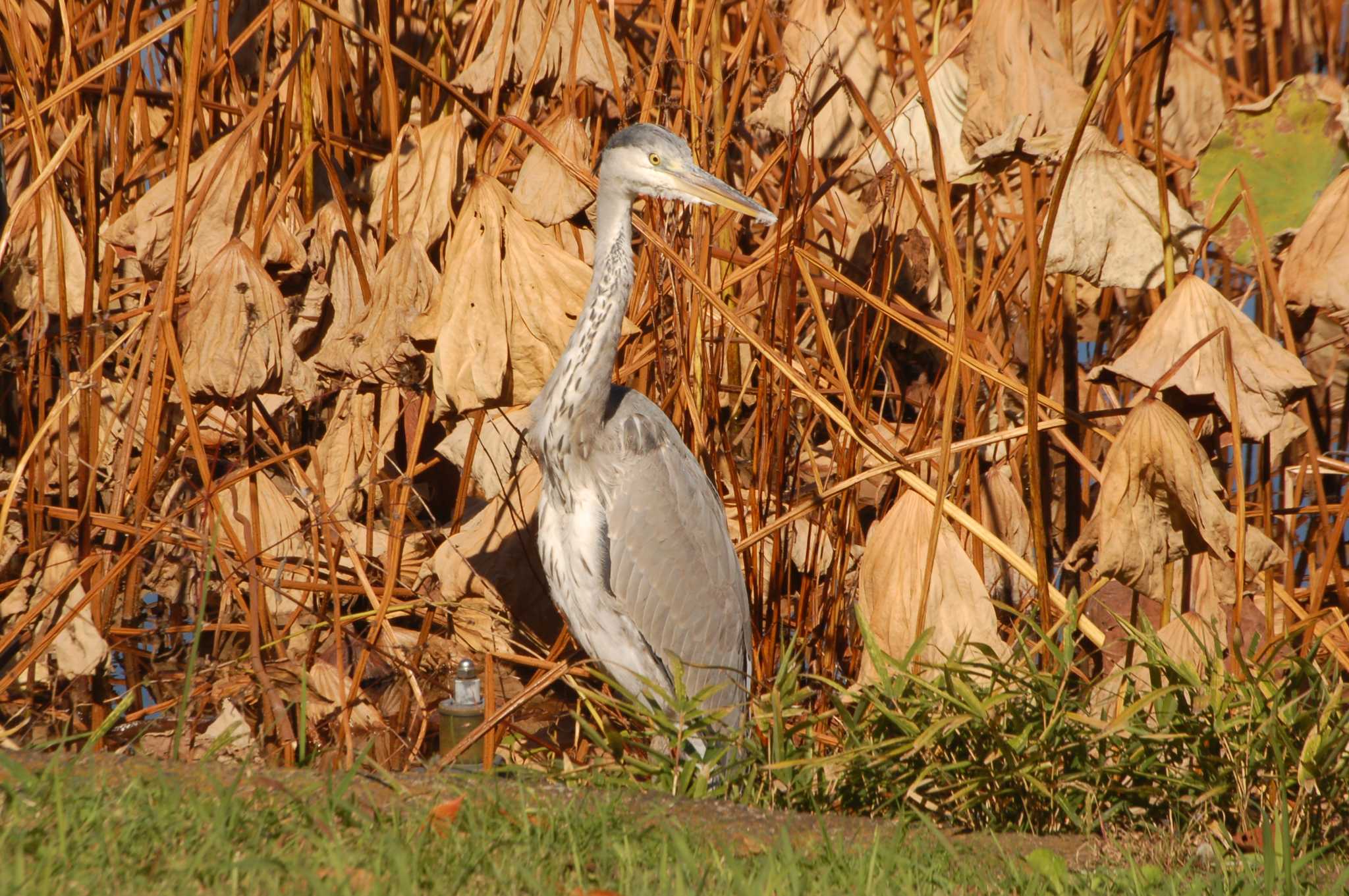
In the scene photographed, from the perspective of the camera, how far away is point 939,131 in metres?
3.83

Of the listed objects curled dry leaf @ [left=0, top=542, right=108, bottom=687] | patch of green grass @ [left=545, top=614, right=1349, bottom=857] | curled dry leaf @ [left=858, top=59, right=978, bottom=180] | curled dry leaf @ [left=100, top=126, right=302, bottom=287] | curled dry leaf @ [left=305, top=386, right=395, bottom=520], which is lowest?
patch of green grass @ [left=545, top=614, right=1349, bottom=857]

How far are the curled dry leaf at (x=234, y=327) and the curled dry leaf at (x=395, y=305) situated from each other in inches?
9.9

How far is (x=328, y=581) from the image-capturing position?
166 inches

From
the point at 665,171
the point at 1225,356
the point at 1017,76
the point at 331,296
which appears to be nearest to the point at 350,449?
the point at 331,296

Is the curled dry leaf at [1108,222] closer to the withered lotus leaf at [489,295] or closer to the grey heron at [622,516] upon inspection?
the grey heron at [622,516]

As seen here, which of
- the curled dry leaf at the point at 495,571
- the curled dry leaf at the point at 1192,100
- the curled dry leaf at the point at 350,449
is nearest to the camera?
the curled dry leaf at the point at 495,571

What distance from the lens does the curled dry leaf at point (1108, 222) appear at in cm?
318

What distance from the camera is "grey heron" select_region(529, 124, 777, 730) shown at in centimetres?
344

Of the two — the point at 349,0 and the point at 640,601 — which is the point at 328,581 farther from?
the point at 349,0

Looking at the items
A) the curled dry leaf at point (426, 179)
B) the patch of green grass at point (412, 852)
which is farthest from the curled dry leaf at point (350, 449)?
the patch of green grass at point (412, 852)

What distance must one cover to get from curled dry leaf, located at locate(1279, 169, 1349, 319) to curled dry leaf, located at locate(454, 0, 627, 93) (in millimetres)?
2096

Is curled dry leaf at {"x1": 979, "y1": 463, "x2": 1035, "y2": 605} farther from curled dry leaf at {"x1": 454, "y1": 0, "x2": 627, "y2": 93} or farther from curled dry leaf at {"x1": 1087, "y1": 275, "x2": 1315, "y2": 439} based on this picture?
curled dry leaf at {"x1": 454, "y1": 0, "x2": 627, "y2": 93}

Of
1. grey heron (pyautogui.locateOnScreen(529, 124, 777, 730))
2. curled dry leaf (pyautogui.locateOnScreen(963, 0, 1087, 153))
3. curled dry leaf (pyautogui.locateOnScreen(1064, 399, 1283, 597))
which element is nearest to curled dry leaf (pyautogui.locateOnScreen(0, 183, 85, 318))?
grey heron (pyautogui.locateOnScreen(529, 124, 777, 730))

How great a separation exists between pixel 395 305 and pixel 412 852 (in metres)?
1.99
